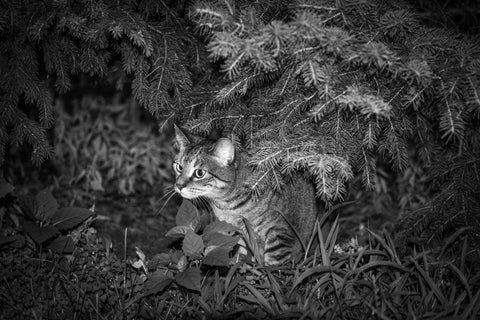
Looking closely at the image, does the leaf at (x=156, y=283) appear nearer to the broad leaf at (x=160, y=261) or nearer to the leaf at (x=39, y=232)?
the broad leaf at (x=160, y=261)

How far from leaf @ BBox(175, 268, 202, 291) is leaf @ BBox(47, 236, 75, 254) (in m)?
0.96

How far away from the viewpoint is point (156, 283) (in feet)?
10.2

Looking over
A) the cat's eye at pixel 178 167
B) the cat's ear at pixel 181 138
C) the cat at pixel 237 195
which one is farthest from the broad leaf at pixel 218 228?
the cat's ear at pixel 181 138

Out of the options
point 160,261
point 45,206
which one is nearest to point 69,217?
point 45,206

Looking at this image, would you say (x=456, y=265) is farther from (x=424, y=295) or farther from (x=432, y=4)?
(x=432, y=4)

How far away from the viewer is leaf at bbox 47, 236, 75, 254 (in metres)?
3.52

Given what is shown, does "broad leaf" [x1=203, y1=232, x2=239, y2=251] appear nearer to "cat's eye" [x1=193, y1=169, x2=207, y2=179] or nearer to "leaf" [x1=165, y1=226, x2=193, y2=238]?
"leaf" [x1=165, y1=226, x2=193, y2=238]

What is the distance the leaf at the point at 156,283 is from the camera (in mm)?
3054

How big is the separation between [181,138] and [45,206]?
1156 mm

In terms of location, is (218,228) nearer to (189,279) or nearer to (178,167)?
(189,279)

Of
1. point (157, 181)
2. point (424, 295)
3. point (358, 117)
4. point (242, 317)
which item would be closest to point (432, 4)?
point (358, 117)

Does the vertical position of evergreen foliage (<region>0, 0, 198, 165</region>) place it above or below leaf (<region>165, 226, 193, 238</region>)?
above

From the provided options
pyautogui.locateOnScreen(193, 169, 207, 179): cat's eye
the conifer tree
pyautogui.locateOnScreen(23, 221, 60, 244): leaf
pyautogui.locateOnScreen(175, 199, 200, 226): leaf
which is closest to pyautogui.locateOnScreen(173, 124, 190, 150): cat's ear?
the conifer tree

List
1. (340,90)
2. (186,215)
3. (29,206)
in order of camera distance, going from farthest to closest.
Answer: (29,206), (186,215), (340,90)
